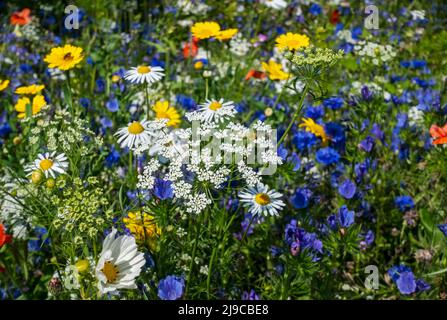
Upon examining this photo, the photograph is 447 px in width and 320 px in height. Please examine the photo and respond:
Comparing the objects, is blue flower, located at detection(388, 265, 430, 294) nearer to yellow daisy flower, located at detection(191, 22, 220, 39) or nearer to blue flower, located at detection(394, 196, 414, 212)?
blue flower, located at detection(394, 196, 414, 212)

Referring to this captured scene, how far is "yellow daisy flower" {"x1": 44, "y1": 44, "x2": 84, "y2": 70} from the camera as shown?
1.81 meters

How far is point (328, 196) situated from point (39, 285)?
3.72 ft

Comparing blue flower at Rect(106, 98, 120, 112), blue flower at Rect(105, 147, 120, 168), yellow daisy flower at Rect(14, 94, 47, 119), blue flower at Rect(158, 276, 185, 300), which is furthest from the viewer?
blue flower at Rect(106, 98, 120, 112)

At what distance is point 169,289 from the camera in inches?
59.6

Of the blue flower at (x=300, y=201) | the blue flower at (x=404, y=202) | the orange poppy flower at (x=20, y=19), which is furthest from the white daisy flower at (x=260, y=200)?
A: the orange poppy flower at (x=20, y=19)

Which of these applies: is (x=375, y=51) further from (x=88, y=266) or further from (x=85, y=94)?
(x=88, y=266)

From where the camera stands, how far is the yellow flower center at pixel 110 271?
1.31m

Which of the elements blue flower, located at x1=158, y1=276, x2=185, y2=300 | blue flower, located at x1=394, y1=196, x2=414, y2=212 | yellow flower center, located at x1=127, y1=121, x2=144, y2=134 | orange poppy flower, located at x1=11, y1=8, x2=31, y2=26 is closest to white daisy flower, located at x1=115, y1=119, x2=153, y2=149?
yellow flower center, located at x1=127, y1=121, x2=144, y2=134

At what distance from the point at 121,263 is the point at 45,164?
1.25 feet

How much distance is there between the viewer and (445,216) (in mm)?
2062

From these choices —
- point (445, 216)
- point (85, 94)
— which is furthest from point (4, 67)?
point (445, 216)

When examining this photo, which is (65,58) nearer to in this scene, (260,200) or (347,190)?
(260,200)

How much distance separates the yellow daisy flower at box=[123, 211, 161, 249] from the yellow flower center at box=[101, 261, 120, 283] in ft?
0.60

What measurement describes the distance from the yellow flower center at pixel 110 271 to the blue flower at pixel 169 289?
0.22 metres
